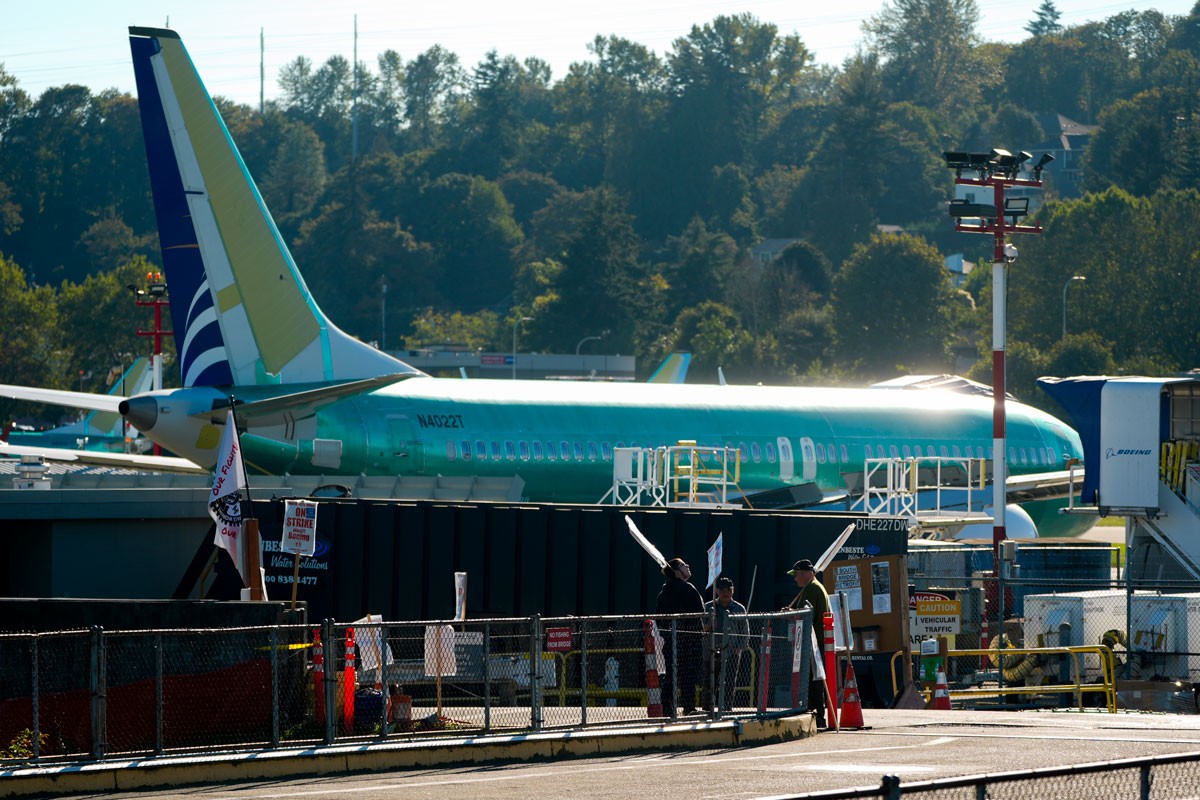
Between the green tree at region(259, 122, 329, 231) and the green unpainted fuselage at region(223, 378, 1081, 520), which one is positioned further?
the green tree at region(259, 122, 329, 231)

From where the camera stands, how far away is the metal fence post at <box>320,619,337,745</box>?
13719mm

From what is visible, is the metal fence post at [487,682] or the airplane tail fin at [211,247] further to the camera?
the airplane tail fin at [211,247]

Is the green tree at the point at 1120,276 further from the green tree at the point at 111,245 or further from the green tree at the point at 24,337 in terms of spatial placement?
the green tree at the point at 111,245

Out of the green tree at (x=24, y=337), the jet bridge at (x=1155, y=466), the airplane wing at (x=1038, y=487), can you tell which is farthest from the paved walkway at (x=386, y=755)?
the green tree at (x=24, y=337)

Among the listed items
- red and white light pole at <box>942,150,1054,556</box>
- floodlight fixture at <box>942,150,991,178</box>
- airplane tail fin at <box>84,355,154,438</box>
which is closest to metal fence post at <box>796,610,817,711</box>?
red and white light pole at <box>942,150,1054,556</box>

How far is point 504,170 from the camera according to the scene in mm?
175625

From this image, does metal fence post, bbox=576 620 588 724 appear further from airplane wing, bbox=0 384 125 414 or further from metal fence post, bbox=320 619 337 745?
airplane wing, bbox=0 384 125 414

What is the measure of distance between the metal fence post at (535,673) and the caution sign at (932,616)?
9634 mm

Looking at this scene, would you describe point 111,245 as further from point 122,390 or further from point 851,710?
point 851,710

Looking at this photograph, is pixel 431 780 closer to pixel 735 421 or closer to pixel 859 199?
pixel 735 421

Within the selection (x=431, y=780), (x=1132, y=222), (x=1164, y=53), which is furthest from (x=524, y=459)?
(x=1164, y=53)

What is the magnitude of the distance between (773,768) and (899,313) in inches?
4185

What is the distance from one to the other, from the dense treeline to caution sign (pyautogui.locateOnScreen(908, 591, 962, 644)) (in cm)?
6441

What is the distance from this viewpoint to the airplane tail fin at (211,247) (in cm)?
2914
